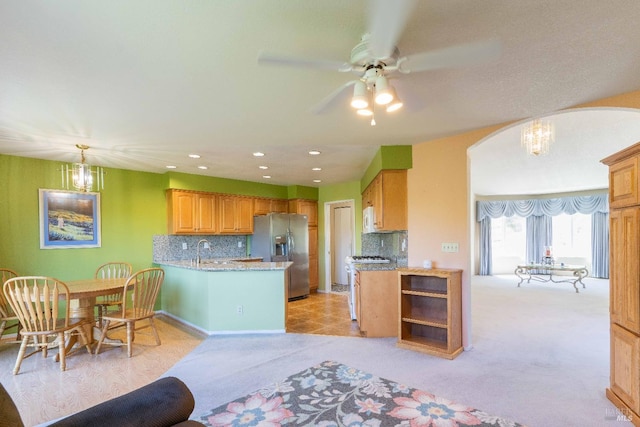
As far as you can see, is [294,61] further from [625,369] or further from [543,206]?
[543,206]

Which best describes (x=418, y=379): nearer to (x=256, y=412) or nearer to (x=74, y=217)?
(x=256, y=412)

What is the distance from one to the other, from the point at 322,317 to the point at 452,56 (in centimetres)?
413

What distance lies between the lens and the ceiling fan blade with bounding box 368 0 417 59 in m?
1.14

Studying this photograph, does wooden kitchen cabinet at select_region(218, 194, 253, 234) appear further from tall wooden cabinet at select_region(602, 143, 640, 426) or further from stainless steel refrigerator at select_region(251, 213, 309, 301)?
tall wooden cabinet at select_region(602, 143, 640, 426)

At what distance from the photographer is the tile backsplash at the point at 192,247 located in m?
5.44

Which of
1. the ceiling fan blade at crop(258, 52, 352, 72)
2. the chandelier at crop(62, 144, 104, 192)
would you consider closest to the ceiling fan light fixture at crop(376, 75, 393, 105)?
the ceiling fan blade at crop(258, 52, 352, 72)

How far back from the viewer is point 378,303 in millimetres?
3904

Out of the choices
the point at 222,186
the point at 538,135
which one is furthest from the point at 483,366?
the point at 222,186

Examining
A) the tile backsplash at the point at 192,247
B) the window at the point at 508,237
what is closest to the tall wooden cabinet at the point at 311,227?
the tile backsplash at the point at 192,247

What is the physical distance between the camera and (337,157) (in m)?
4.51

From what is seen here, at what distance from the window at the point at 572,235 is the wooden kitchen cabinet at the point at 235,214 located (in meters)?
8.55

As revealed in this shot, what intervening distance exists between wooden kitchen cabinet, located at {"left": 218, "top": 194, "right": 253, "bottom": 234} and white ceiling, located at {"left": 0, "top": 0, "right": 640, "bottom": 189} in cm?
249

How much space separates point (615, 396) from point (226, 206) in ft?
18.6

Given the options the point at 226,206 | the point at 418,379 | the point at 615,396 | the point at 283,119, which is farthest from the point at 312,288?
the point at 615,396
